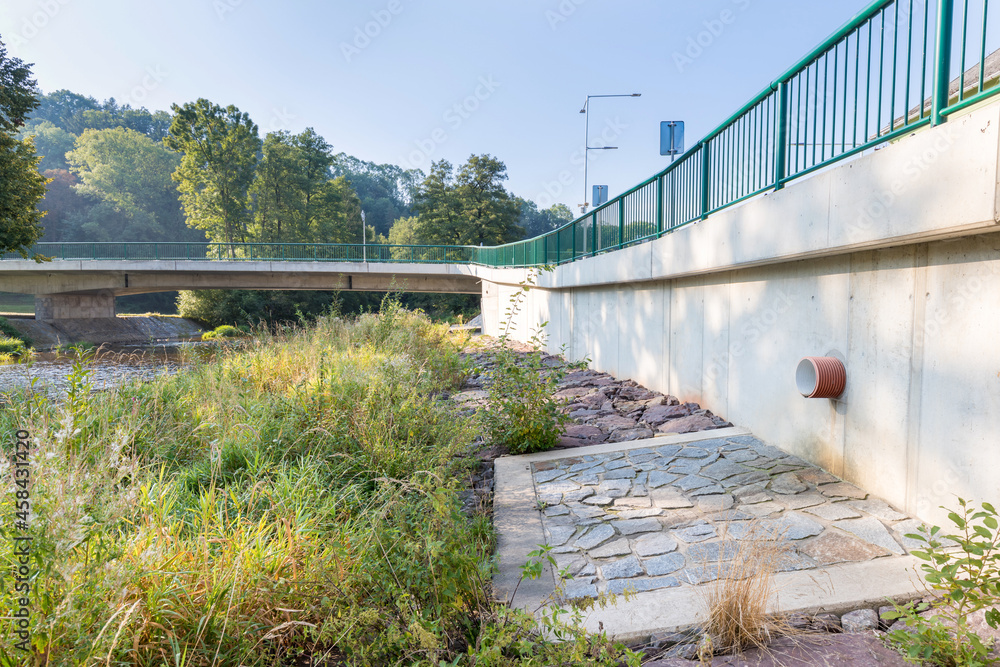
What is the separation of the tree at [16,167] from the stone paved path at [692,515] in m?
14.4

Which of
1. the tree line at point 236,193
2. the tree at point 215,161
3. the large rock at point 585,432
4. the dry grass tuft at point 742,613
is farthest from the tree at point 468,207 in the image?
the dry grass tuft at point 742,613

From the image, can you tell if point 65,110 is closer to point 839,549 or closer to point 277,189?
point 277,189

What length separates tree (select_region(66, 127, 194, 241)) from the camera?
208 ft

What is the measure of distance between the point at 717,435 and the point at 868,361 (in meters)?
1.93

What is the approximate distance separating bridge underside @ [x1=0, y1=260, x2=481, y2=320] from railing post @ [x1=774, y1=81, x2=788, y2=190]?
2338 centimetres

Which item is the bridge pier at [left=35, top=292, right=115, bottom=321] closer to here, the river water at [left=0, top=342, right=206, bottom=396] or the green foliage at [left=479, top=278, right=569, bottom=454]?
the river water at [left=0, top=342, right=206, bottom=396]

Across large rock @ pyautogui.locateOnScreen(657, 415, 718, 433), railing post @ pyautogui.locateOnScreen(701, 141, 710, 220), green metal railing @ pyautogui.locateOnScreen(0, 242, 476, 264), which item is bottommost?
large rock @ pyautogui.locateOnScreen(657, 415, 718, 433)

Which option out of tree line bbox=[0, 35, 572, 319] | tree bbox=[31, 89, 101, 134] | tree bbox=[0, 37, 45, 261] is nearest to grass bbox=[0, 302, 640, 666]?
tree bbox=[0, 37, 45, 261]

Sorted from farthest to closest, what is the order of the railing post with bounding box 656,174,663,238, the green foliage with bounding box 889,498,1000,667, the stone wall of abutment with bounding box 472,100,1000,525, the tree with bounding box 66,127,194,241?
the tree with bounding box 66,127,194,241 → the railing post with bounding box 656,174,663,238 → the stone wall of abutment with bounding box 472,100,1000,525 → the green foliage with bounding box 889,498,1000,667

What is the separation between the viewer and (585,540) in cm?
359

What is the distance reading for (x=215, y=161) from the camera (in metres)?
44.9

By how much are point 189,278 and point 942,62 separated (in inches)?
1393

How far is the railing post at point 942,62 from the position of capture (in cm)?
323

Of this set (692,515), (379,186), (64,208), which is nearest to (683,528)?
(692,515)
